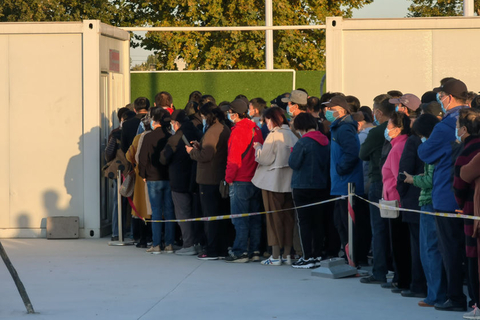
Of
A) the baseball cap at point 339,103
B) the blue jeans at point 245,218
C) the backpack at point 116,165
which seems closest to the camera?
the baseball cap at point 339,103

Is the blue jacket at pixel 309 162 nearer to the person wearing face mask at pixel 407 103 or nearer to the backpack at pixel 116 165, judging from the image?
the person wearing face mask at pixel 407 103

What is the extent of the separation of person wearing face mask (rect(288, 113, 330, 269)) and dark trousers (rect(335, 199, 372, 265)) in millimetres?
296

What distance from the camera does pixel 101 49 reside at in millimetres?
13250

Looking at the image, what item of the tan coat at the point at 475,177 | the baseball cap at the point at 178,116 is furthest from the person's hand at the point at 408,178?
the baseball cap at the point at 178,116

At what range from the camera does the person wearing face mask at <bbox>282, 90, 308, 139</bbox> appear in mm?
10688

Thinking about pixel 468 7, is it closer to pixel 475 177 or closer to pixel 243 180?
pixel 243 180

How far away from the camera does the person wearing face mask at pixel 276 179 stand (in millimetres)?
10414

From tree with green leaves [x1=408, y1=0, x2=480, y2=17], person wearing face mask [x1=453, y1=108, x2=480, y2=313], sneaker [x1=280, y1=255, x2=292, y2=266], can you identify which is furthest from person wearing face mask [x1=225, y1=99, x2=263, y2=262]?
tree with green leaves [x1=408, y1=0, x2=480, y2=17]

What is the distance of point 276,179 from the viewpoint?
1046 cm

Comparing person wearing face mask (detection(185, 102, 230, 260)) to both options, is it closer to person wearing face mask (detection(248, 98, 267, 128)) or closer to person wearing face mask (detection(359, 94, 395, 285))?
person wearing face mask (detection(248, 98, 267, 128))

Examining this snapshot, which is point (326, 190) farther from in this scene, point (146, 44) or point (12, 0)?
point (12, 0)

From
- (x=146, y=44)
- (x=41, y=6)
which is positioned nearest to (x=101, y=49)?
(x=146, y=44)

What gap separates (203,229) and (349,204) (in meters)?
2.75

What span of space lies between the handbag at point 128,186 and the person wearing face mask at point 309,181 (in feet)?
9.55
